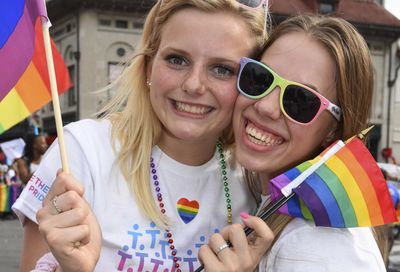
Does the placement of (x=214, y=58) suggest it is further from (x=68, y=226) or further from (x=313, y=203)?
(x=68, y=226)

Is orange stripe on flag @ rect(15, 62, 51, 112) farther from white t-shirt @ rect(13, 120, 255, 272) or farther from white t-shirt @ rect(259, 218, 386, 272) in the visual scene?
white t-shirt @ rect(259, 218, 386, 272)

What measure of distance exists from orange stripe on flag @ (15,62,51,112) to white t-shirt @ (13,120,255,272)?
0.27m

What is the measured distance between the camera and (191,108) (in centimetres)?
197

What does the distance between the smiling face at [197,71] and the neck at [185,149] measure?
0.33ft

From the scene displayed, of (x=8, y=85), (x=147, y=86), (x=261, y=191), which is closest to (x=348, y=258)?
(x=261, y=191)

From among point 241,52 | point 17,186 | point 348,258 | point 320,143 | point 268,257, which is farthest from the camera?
point 17,186

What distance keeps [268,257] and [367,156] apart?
47cm

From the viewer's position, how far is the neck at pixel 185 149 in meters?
2.11

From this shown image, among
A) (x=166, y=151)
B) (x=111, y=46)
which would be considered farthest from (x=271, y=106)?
(x=111, y=46)

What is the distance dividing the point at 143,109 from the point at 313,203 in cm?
87

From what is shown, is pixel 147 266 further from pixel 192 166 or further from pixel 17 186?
pixel 17 186

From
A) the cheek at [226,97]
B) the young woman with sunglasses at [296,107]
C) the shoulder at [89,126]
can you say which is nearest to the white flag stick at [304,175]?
the young woman with sunglasses at [296,107]

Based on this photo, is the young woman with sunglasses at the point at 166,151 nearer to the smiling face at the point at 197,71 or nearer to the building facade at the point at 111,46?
the smiling face at the point at 197,71

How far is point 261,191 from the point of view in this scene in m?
2.12
